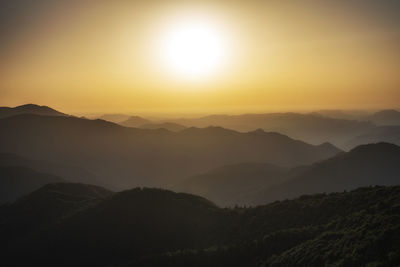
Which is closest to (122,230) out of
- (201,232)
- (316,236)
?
(201,232)

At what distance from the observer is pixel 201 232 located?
7694cm

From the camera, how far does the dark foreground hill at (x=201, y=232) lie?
4488cm

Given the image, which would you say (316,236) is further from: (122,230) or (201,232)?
(122,230)

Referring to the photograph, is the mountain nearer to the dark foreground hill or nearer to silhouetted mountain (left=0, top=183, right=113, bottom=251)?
the dark foreground hill

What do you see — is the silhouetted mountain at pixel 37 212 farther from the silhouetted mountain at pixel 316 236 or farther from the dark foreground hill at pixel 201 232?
the silhouetted mountain at pixel 316 236

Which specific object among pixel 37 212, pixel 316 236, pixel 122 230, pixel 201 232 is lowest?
pixel 37 212

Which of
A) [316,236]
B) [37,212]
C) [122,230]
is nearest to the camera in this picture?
[316,236]

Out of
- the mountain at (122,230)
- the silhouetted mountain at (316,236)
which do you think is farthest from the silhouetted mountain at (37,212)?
the silhouetted mountain at (316,236)

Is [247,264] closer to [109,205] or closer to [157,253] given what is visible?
[157,253]

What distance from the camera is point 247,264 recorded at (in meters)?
53.2

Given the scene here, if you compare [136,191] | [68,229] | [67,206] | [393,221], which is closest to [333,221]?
[393,221]

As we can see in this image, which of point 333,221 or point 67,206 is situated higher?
point 333,221

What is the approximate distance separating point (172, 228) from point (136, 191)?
2318 cm

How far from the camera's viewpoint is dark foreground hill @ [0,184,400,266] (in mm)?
44875
